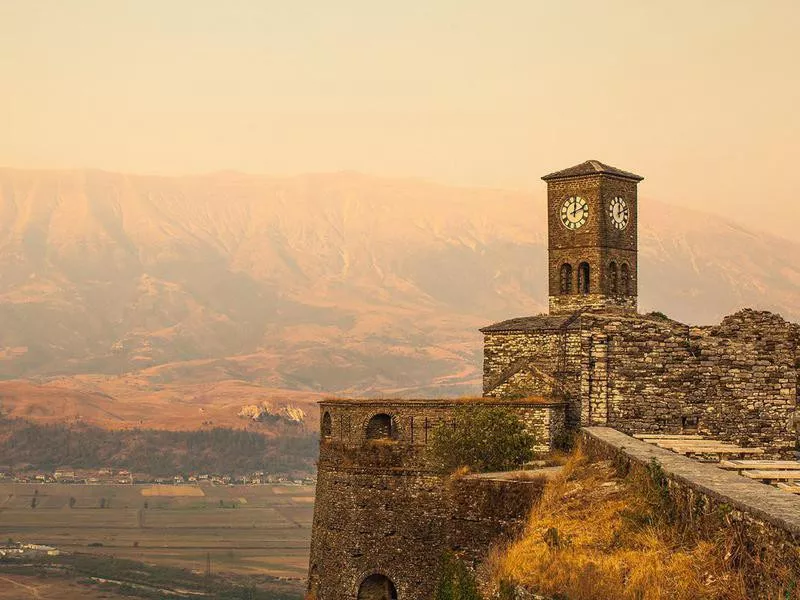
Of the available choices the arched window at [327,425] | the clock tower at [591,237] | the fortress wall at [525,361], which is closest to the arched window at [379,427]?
the arched window at [327,425]

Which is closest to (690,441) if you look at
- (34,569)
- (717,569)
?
(717,569)

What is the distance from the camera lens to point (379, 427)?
48.0 meters

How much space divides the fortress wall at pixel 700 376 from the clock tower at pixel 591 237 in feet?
110

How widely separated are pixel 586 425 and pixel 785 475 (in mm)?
17805

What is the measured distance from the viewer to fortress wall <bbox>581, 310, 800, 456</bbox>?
32094 mm

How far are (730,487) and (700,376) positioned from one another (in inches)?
696

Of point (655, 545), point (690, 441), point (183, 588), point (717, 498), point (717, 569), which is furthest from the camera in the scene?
point (183, 588)

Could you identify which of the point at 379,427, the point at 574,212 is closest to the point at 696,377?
the point at 379,427

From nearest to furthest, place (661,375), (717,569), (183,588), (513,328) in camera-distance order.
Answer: (717,569)
(661,375)
(513,328)
(183,588)

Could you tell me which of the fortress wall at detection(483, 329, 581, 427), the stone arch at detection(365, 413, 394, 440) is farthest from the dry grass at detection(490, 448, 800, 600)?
the stone arch at detection(365, 413, 394, 440)

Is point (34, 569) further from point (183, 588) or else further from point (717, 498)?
point (717, 498)

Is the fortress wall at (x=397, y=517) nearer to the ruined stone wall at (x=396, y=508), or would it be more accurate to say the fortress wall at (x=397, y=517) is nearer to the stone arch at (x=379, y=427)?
the ruined stone wall at (x=396, y=508)

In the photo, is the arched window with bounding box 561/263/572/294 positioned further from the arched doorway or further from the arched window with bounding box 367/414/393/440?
the arched doorway

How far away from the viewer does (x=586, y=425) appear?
117 ft
